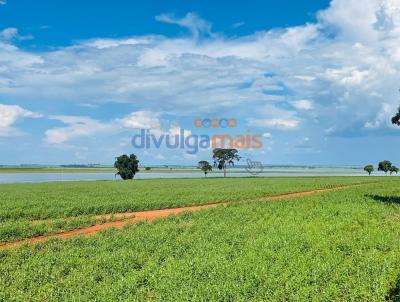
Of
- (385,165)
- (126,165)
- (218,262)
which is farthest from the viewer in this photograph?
(385,165)

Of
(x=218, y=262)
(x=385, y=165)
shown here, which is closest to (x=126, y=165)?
(x=385, y=165)

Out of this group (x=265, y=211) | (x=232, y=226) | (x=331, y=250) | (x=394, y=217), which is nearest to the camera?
(x=331, y=250)

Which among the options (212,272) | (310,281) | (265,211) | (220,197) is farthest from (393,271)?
(220,197)

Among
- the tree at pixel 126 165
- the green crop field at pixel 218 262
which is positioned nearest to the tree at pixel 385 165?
the tree at pixel 126 165

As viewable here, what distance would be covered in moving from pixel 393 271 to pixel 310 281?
120 inches

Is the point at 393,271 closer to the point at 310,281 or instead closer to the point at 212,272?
the point at 310,281

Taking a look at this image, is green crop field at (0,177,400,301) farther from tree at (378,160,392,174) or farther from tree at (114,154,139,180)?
tree at (378,160,392,174)

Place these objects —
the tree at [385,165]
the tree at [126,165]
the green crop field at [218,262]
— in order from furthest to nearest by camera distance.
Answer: the tree at [385,165]
the tree at [126,165]
the green crop field at [218,262]

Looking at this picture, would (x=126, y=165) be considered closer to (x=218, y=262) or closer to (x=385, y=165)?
(x=385, y=165)

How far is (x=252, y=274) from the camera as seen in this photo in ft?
40.2

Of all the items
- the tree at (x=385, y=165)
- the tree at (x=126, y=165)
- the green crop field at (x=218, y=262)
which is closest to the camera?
the green crop field at (x=218, y=262)

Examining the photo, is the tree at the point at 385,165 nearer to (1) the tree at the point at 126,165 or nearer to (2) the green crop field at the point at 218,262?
(1) the tree at the point at 126,165

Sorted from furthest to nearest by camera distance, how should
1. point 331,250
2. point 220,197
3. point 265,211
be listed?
point 220,197
point 265,211
point 331,250

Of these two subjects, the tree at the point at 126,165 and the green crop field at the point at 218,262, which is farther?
the tree at the point at 126,165
